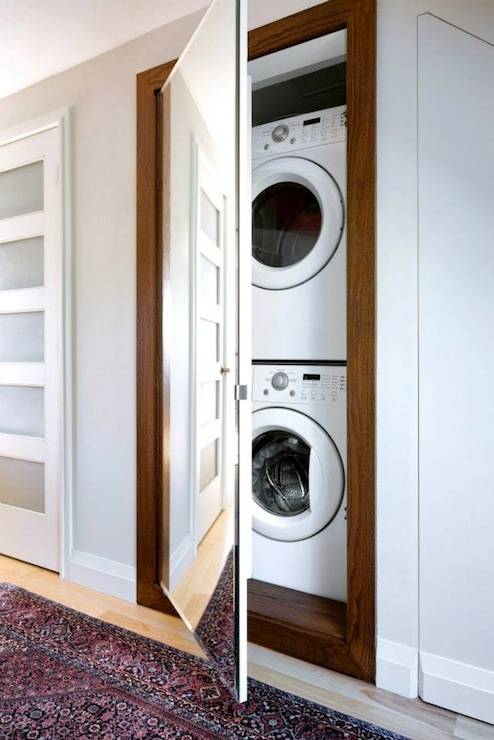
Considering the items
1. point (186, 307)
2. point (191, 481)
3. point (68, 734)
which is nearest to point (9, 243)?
point (186, 307)

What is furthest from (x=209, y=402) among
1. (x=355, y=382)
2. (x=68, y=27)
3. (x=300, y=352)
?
(x=68, y=27)

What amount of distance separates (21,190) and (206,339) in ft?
5.21

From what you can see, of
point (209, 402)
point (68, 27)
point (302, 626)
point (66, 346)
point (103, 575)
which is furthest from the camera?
point (66, 346)

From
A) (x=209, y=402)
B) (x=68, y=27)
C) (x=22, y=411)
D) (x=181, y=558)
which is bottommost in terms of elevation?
(x=181, y=558)

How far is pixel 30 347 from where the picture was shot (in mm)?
2453

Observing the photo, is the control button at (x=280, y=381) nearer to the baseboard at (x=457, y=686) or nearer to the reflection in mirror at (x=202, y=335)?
the reflection in mirror at (x=202, y=335)

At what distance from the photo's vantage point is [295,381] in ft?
5.87

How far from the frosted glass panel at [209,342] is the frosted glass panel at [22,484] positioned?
1.29 metres

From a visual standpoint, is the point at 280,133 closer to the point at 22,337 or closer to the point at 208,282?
the point at 208,282

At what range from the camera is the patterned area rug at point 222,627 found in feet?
4.53

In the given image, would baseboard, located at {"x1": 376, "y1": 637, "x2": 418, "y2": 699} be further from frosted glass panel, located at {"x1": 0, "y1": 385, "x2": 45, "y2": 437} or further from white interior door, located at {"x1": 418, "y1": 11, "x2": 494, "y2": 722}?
frosted glass panel, located at {"x1": 0, "y1": 385, "x2": 45, "y2": 437}

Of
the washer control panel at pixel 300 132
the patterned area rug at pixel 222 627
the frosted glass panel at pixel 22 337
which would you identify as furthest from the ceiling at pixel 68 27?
the patterned area rug at pixel 222 627

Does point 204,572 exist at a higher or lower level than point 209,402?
lower

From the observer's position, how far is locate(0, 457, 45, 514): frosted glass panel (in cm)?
242
